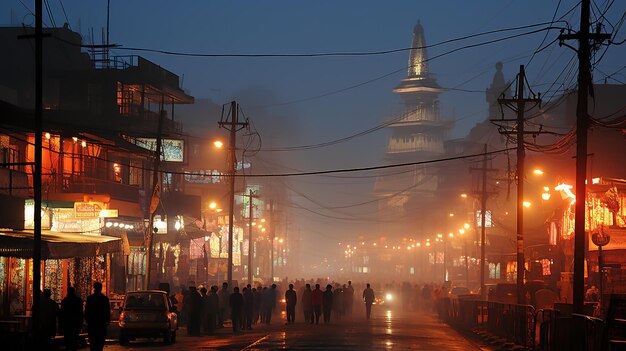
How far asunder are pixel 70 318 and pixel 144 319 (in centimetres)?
470

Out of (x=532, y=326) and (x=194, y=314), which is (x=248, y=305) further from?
(x=532, y=326)

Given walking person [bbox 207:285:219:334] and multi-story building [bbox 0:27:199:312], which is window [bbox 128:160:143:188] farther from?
walking person [bbox 207:285:219:334]

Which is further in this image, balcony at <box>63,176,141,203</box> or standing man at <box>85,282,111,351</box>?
balcony at <box>63,176,141,203</box>

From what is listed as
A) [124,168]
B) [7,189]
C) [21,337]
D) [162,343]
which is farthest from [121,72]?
[21,337]

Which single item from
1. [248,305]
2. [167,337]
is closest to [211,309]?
[248,305]

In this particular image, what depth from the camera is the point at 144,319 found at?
1258 inches

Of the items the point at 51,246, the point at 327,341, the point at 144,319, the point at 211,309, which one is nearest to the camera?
the point at 51,246

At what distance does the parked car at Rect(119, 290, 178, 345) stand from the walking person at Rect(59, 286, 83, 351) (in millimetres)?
4092

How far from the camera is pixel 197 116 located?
17375cm

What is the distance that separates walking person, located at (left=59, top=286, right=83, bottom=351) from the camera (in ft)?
89.9

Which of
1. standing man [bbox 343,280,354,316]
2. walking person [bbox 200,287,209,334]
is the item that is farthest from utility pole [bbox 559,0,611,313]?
standing man [bbox 343,280,354,316]

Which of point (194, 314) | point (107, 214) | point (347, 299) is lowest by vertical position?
point (347, 299)

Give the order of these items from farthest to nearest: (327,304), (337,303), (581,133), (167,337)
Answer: (337,303) → (327,304) → (167,337) → (581,133)

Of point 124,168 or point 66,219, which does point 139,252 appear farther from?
point 66,219
